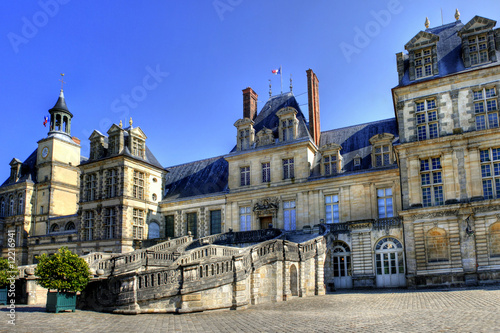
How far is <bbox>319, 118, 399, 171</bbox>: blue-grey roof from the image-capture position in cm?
2919

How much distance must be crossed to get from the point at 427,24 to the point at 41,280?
25.1 m

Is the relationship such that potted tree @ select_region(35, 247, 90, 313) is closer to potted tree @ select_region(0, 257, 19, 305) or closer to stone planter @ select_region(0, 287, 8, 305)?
potted tree @ select_region(0, 257, 19, 305)

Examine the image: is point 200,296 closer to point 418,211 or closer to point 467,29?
point 418,211

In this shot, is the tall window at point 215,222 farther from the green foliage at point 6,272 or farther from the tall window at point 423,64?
the tall window at point 423,64

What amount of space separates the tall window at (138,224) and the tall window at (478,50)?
2408 centimetres

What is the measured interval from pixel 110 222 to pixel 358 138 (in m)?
18.7

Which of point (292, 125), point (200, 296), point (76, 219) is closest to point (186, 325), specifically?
point (200, 296)

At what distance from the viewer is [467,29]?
79.4 feet

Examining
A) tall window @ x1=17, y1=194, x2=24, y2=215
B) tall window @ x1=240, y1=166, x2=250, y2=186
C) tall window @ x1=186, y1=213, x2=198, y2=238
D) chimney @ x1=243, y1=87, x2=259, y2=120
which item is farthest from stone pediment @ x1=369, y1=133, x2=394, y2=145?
tall window @ x1=17, y1=194, x2=24, y2=215

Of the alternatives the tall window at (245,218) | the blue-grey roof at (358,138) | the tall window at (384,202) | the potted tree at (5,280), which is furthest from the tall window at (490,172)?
the potted tree at (5,280)

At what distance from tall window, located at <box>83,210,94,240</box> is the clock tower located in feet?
19.7

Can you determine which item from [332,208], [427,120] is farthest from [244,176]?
[427,120]

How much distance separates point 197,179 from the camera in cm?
3662

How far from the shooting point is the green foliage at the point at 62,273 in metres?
14.6
